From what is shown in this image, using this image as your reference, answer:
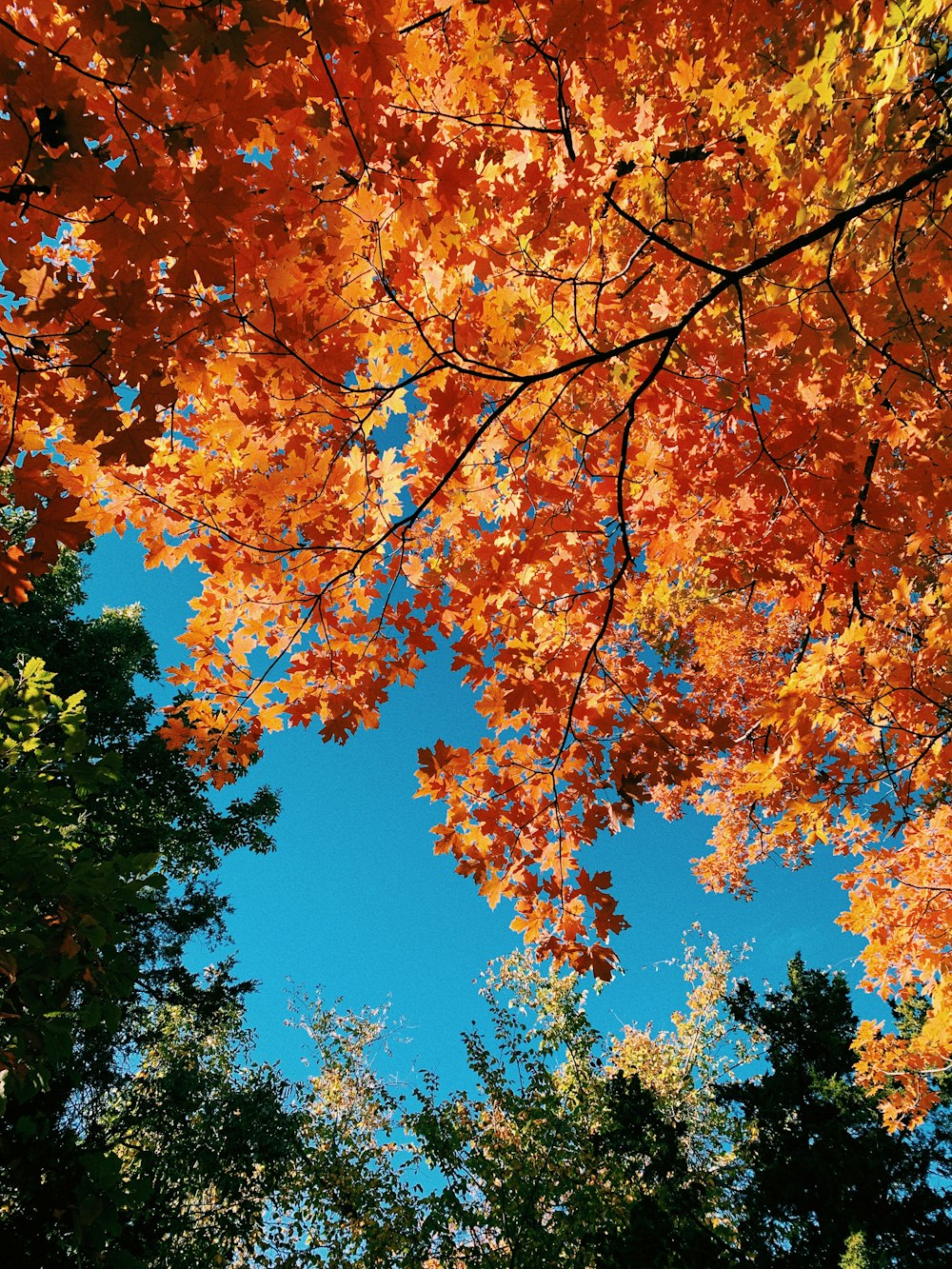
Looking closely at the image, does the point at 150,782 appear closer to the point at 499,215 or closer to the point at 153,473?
the point at 153,473

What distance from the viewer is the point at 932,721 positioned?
4.06 meters

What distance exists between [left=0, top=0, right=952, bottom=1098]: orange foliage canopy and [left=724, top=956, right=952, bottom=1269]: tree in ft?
46.5

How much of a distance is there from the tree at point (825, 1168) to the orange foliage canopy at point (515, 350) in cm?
1419

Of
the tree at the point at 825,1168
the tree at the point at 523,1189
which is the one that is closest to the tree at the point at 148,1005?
the tree at the point at 523,1189

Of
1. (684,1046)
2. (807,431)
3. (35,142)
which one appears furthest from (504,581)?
(684,1046)

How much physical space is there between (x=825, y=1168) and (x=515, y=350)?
1864 centimetres

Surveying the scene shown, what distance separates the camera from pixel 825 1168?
14.5 meters

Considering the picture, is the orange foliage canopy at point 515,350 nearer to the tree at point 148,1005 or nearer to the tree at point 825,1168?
the tree at point 148,1005

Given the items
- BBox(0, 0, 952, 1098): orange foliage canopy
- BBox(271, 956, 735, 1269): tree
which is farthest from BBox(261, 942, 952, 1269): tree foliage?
BBox(0, 0, 952, 1098): orange foliage canopy

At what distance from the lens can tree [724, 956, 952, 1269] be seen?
13875 mm

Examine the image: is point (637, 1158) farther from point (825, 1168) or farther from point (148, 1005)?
point (148, 1005)

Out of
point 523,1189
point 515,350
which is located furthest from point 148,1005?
point 515,350

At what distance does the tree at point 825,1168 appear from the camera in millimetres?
13875

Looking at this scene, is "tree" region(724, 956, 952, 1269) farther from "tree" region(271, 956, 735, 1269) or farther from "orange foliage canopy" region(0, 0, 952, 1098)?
"orange foliage canopy" region(0, 0, 952, 1098)
